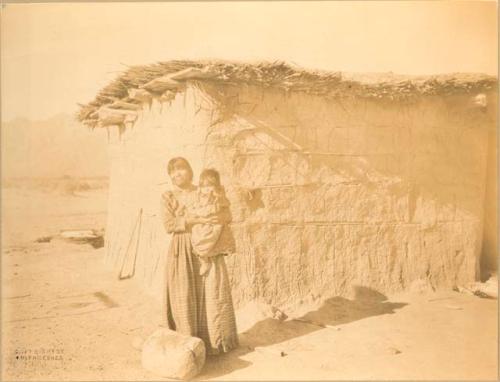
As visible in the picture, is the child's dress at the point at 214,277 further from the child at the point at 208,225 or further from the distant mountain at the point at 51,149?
the distant mountain at the point at 51,149

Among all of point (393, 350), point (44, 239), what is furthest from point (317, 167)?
point (44, 239)

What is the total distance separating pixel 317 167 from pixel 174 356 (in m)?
2.73

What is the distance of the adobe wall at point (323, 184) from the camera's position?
17.3 ft

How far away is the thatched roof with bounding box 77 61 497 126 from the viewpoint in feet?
16.2

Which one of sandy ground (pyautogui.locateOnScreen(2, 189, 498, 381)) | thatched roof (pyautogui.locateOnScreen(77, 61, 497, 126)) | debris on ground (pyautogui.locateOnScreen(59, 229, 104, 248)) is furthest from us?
debris on ground (pyautogui.locateOnScreen(59, 229, 104, 248))

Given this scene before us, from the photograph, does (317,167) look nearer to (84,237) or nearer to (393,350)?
(393,350)

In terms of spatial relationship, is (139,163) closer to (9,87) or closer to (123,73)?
(123,73)

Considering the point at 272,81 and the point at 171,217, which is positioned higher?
the point at 272,81

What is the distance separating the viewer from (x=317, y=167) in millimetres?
5574

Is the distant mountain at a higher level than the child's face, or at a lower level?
higher

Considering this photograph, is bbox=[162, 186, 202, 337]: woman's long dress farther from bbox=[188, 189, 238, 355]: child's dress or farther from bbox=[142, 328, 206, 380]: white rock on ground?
bbox=[142, 328, 206, 380]: white rock on ground

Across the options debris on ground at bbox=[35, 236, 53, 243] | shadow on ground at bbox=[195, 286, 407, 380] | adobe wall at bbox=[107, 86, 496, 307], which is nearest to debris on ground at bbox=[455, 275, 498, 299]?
adobe wall at bbox=[107, 86, 496, 307]

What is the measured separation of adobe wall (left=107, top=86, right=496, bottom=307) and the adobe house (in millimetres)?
13

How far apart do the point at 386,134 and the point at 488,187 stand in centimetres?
162
